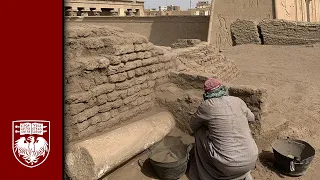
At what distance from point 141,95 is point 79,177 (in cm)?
192

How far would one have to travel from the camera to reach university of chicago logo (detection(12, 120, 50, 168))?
239 centimetres

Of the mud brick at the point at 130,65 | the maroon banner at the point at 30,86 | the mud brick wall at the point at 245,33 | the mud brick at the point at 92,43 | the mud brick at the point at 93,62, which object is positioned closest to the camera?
the maroon banner at the point at 30,86

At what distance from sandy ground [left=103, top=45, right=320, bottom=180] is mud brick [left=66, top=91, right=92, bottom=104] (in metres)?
0.94

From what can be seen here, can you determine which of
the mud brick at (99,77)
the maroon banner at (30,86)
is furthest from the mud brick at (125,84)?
the maroon banner at (30,86)

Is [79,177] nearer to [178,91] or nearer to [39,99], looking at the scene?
[39,99]

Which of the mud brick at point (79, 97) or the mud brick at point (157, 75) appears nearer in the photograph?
the mud brick at point (79, 97)

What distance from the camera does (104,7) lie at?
2600 centimetres

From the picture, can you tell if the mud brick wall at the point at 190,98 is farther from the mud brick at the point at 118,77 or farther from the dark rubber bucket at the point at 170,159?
the mud brick at the point at 118,77

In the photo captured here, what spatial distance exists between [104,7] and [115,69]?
76.6 ft

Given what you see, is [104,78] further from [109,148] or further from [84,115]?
[109,148]

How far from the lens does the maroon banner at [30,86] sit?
234cm

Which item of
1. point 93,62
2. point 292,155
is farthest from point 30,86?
point 292,155

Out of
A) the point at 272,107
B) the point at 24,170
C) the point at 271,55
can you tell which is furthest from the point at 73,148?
the point at 271,55

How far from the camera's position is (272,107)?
18.5 feet
